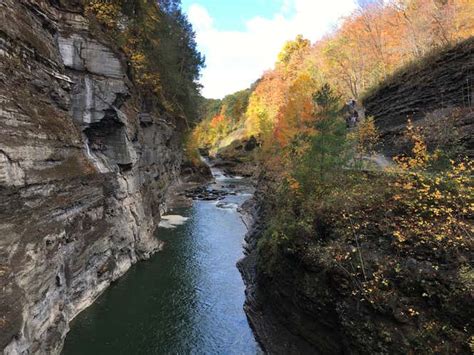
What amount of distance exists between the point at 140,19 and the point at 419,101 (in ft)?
82.8

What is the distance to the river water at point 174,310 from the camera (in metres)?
14.6

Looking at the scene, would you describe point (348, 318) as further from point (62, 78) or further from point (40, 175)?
point (62, 78)

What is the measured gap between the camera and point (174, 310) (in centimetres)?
1769

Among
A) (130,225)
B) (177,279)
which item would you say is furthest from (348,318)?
(130,225)

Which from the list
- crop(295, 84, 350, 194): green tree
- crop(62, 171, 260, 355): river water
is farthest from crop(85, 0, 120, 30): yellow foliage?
crop(62, 171, 260, 355): river water

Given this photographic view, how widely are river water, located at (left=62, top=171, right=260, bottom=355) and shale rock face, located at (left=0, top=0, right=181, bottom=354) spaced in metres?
1.08

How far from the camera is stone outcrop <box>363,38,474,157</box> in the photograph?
15742mm

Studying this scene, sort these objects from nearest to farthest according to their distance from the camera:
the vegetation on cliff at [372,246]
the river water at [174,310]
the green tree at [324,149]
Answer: the vegetation on cliff at [372,246], the river water at [174,310], the green tree at [324,149]

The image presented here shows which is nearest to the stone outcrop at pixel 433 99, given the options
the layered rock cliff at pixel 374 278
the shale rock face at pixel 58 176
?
the layered rock cliff at pixel 374 278

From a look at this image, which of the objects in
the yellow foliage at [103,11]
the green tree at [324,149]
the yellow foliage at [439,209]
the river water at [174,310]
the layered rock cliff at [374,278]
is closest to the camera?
the layered rock cliff at [374,278]

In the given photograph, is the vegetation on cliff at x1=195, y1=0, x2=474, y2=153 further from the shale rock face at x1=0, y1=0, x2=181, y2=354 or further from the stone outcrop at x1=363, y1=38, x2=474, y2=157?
the shale rock face at x1=0, y1=0, x2=181, y2=354

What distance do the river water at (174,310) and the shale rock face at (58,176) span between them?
1.08 meters

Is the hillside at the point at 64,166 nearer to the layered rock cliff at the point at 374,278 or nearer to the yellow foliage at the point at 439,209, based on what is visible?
the layered rock cliff at the point at 374,278

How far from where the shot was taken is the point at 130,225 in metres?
23.6
